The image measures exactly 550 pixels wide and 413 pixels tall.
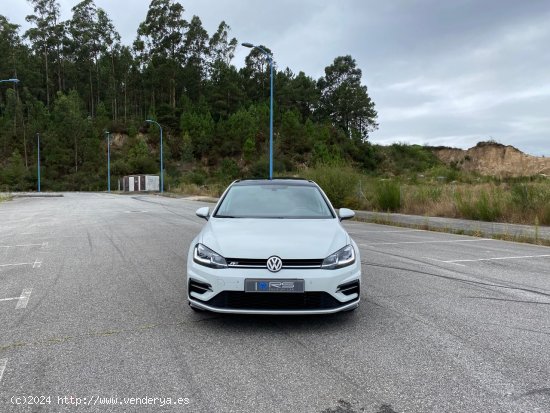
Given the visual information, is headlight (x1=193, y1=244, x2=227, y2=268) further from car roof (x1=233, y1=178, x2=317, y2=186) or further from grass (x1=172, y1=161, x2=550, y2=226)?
grass (x1=172, y1=161, x2=550, y2=226)

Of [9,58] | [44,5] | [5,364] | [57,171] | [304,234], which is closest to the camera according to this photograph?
[5,364]

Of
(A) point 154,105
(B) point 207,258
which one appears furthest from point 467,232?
(A) point 154,105

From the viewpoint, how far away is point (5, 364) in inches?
147

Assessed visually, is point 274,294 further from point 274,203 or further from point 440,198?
point 440,198

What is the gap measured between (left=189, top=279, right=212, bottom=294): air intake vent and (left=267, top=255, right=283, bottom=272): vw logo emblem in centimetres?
61

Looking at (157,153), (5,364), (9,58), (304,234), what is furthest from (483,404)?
(9,58)

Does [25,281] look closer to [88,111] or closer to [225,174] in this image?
[225,174]

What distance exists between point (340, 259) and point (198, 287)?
1427 mm

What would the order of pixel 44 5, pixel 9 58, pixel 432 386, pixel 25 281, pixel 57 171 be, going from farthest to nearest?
pixel 44 5 < pixel 9 58 < pixel 57 171 < pixel 25 281 < pixel 432 386

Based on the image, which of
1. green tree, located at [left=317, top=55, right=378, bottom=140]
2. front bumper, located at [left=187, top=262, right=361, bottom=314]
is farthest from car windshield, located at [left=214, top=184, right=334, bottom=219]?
green tree, located at [left=317, top=55, right=378, bottom=140]

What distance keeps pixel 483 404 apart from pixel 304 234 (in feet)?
7.58

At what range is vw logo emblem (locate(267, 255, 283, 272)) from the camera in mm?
4309

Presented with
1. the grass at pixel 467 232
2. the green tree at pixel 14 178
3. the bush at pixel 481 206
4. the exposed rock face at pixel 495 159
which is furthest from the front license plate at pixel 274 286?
the green tree at pixel 14 178

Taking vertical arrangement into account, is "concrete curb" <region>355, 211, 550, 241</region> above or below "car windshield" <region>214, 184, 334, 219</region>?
below
